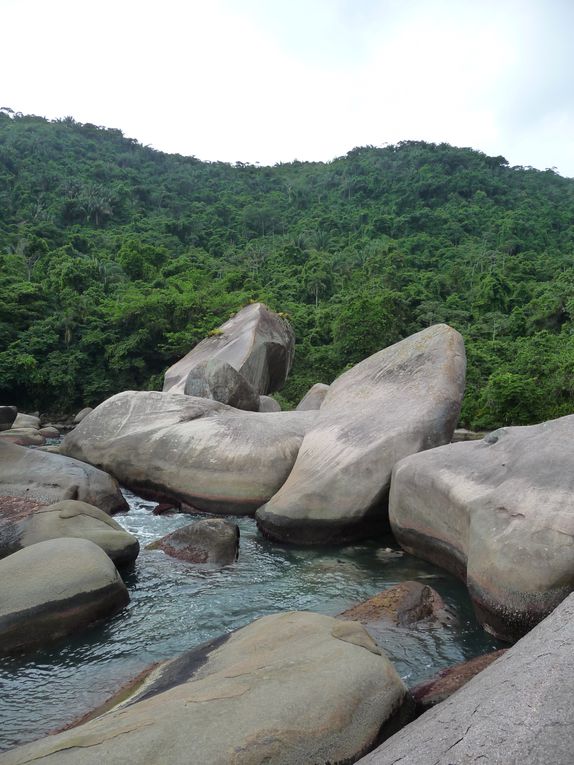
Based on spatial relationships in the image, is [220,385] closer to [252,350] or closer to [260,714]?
[252,350]

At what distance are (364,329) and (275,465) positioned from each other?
82.2 feet

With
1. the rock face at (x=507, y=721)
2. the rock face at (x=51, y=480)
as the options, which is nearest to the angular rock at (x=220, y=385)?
the rock face at (x=51, y=480)

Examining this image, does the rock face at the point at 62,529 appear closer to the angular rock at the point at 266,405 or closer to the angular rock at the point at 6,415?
the angular rock at the point at 6,415

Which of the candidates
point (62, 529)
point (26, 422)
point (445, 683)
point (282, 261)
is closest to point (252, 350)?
point (62, 529)

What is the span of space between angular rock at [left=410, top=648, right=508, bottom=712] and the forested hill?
18.8 m

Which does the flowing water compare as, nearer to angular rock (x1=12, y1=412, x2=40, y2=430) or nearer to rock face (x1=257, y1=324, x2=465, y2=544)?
rock face (x1=257, y1=324, x2=465, y2=544)

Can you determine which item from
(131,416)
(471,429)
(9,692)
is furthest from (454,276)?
(9,692)

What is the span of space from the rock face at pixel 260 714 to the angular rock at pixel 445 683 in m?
0.41

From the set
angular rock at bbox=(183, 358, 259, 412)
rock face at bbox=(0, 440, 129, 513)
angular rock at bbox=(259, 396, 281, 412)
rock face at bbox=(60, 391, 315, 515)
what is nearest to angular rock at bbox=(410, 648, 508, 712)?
rock face at bbox=(60, 391, 315, 515)

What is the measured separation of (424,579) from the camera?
7121 millimetres

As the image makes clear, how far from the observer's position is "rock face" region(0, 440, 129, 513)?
352 inches

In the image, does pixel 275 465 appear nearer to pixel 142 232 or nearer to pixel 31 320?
pixel 31 320

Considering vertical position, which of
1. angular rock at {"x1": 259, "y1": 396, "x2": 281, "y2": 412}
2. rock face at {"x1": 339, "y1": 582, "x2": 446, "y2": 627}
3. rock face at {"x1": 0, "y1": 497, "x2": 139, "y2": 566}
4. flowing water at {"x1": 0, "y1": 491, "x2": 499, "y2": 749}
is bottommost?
flowing water at {"x1": 0, "y1": 491, "x2": 499, "y2": 749}

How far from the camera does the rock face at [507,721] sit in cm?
256
